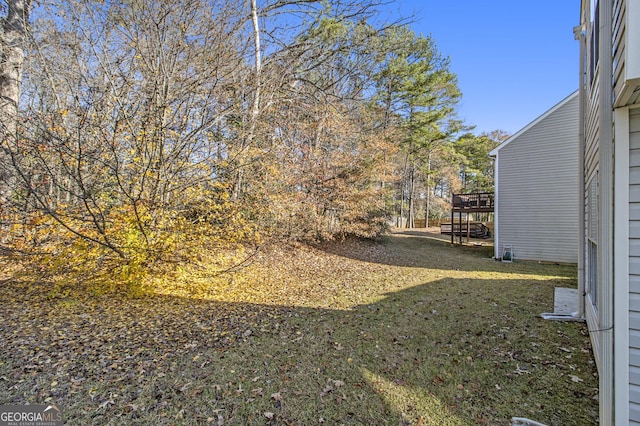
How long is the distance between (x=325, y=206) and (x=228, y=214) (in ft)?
18.9

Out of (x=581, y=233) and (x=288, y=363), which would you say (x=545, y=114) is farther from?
(x=288, y=363)

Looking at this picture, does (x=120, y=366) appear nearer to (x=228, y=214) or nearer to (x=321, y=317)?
(x=321, y=317)

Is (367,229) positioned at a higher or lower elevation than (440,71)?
lower

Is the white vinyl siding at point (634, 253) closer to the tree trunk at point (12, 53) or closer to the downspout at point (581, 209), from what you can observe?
the downspout at point (581, 209)

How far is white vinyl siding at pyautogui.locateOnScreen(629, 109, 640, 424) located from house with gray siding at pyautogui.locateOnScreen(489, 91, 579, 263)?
9797mm

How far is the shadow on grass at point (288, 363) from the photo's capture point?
7.85 feet

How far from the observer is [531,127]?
1045cm

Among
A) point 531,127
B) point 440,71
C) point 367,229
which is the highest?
point 440,71

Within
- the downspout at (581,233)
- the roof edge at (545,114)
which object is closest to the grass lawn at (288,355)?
the downspout at (581,233)

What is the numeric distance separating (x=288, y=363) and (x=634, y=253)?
3.07m

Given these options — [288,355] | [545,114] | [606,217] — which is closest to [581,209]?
[606,217]

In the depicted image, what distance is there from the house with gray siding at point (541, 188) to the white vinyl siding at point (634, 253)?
9797 mm

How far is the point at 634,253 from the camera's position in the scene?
206cm

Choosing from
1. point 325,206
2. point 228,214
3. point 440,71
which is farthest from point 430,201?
point 228,214
